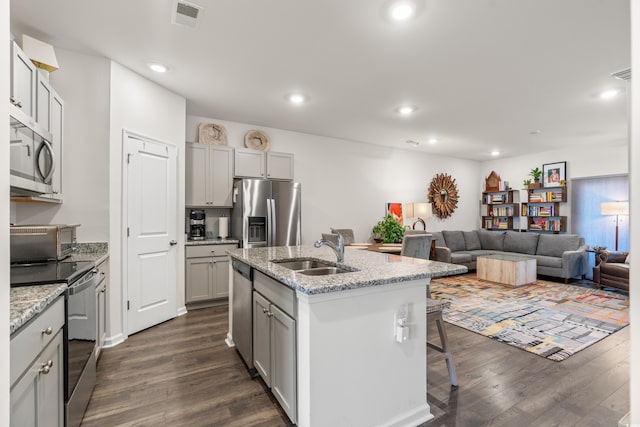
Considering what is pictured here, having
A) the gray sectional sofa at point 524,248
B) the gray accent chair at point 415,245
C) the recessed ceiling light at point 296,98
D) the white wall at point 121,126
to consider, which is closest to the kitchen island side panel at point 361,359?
the gray accent chair at point 415,245

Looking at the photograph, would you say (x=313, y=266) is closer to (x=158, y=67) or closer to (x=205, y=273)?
(x=205, y=273)

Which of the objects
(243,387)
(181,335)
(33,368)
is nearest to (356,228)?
(181,335)

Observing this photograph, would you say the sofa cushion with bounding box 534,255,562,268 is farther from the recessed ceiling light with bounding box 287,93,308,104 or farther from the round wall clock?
the recessed ceiling light with bounding box 287,93,308,104

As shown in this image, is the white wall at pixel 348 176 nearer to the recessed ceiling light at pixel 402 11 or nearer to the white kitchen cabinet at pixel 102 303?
the white kitchen cabinet at pixel 102 303

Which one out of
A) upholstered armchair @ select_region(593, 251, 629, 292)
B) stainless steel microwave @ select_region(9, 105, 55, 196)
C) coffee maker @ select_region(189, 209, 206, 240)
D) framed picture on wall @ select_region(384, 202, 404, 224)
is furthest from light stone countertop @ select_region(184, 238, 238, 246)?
upholstered armchair @ select_region(593, 251, 629, 292)

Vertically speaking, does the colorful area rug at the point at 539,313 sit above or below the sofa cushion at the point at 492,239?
below

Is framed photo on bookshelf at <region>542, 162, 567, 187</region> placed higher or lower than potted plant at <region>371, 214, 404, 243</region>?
higher

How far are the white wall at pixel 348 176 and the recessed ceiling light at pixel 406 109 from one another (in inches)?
66.4

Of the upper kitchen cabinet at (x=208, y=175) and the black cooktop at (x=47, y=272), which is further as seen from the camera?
the upper kitchen cabinet at (x=208, y=175)

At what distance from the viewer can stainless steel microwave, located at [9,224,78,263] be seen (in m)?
1.93

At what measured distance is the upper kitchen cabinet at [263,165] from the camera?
4410 millimetres

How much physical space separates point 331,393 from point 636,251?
54.3 inches

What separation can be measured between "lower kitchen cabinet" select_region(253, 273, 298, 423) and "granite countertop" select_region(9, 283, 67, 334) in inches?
40.7

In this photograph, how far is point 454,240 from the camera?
22.0ft
